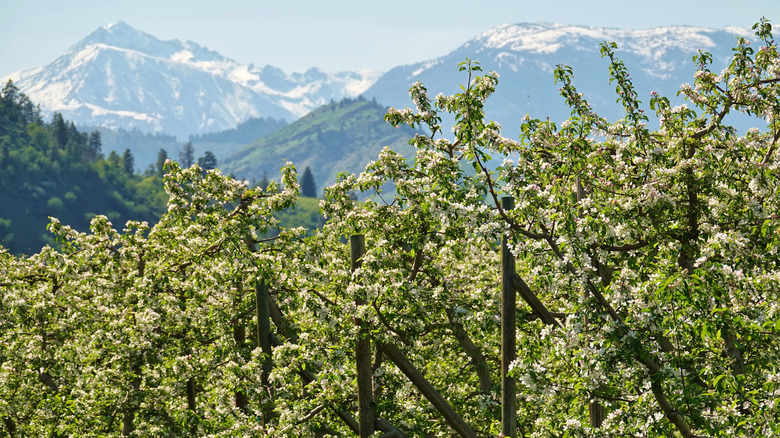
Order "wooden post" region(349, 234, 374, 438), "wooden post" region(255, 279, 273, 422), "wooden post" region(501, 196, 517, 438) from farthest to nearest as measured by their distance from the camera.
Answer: "wooden post" region(255, 279, 273, 422) < "wooden post" region(349, 234, 374, 438) < "wooden post" region(501, 196, 517, 438)

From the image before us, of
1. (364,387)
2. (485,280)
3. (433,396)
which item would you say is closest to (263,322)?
(364,387)

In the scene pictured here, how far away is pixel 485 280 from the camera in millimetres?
16391

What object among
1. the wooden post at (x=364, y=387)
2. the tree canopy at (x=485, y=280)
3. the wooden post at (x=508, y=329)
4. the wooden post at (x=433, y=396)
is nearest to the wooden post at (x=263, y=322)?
the tree canopy at (x=485, y=280)

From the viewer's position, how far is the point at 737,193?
11031 millimetres

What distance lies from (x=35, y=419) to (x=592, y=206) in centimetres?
1722

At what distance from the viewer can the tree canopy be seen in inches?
386

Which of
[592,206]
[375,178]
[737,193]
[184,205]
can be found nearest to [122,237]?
[184,205]

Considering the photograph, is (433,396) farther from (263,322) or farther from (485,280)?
(485,280)

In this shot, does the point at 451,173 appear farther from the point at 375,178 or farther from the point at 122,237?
the point at 122,237

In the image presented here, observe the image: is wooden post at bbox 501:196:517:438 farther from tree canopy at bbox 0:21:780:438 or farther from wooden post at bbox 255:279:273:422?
wooden post at bbox 255:279:273:422

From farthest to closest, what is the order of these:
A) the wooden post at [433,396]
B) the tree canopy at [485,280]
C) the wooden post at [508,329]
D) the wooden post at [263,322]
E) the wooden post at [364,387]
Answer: the wooden post at [263,322], the wooden post at [364,387], the wooden post at [433,396], the wooden post at [508,329], the tree canopy at [485,280]

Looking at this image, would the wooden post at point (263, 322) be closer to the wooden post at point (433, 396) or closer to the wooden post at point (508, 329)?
the wooden post at point (433, 396)

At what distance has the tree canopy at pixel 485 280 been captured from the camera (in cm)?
980

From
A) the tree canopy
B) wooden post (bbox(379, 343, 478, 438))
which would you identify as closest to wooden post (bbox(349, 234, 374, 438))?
the tree canopy
